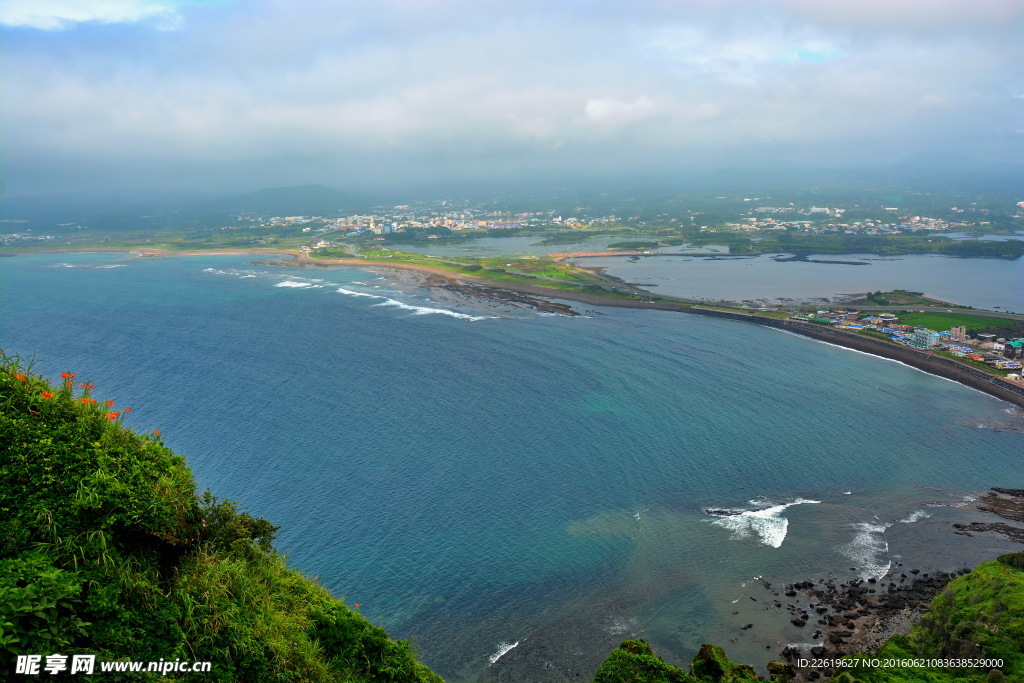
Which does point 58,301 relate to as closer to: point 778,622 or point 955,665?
point 778,622

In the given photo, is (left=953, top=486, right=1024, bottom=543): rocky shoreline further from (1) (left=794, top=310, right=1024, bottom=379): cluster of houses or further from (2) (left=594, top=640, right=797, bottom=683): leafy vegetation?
(1) (left=794, top=310, right=1024, bottom=379): cluster of houses

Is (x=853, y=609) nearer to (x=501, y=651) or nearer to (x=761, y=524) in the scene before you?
(x=761, y=524)

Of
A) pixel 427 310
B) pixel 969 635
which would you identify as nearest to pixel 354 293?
pixel 427 310

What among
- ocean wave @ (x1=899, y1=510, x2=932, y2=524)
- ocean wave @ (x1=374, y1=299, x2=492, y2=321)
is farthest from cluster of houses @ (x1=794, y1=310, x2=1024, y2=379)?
ocean wave @ (x1=374, y1=299, x2=492, y2=321)

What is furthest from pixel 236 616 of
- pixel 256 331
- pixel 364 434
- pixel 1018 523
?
pixel 256 331

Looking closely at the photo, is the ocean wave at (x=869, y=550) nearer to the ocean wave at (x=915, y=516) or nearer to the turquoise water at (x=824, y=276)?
the ocean wave at (x=915, y=516)
